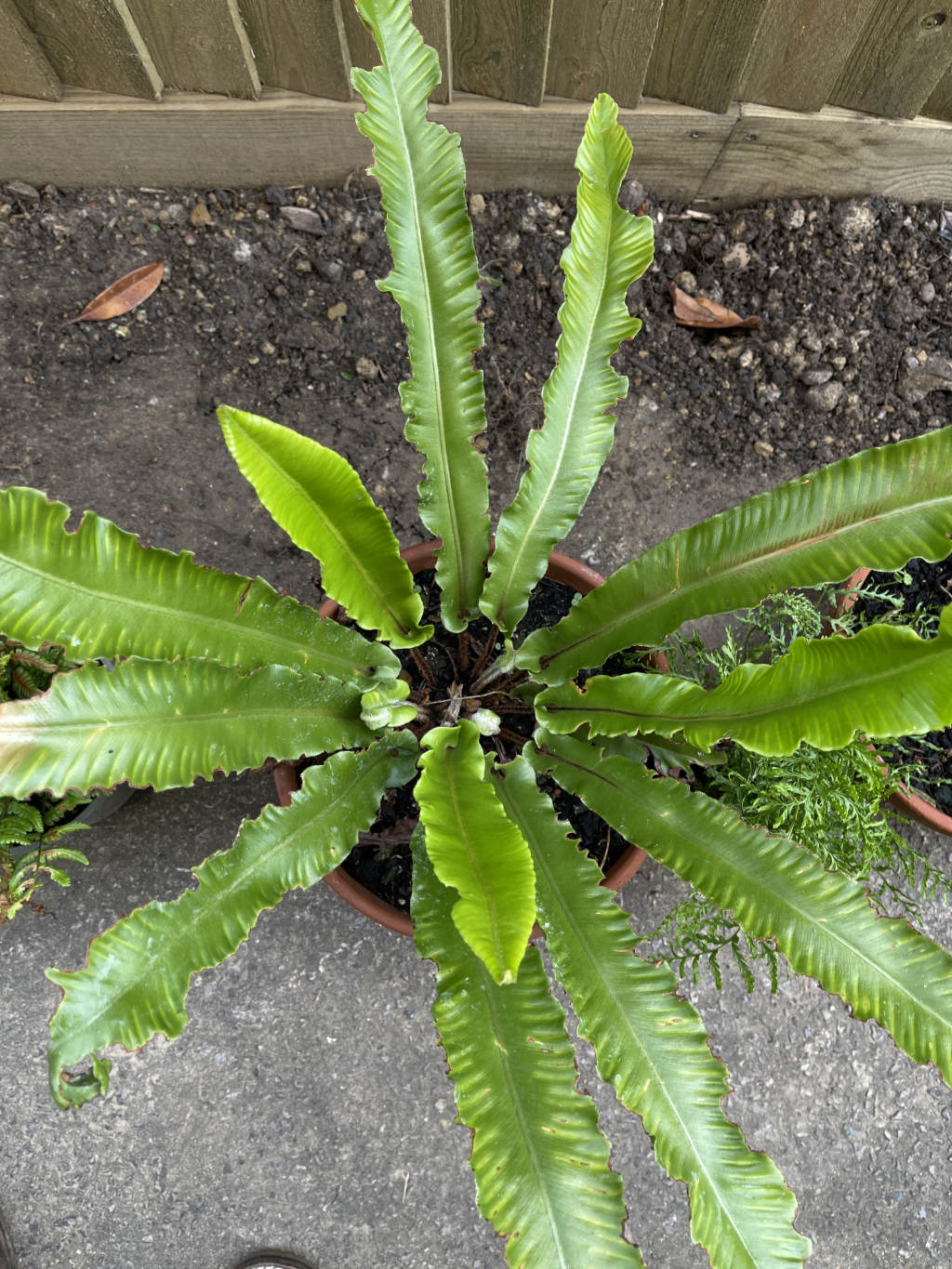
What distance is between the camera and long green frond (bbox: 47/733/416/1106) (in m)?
0.86

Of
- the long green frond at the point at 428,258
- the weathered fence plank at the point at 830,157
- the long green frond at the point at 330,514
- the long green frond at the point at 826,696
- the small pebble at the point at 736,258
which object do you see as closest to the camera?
the long green frond at the point at 826,696

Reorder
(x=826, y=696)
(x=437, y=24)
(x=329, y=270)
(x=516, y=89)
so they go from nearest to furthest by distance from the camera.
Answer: (x=826, y=696)
(x=437, y=24)
(x=516, y=89)
(x=329, y=270)

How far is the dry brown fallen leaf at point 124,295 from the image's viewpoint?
1.64 meters

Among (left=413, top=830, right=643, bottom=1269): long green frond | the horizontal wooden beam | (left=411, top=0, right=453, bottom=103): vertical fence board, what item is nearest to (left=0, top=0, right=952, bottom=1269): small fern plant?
(left=413, top=830, right=643, bottom=1269): long green frond

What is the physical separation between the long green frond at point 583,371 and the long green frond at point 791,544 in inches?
4.7

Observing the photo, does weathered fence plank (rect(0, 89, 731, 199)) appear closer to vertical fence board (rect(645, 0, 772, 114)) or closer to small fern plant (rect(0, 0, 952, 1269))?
vertical fence board (rect(645, 0, 772, 114))

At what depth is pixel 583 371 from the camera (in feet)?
3.49

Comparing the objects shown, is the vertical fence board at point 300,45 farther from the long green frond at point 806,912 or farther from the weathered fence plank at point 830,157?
the long green frond at point 806,912

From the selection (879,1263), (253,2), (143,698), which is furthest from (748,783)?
(253,2)

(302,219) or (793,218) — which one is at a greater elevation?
(793,218)

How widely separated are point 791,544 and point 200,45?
1322mm

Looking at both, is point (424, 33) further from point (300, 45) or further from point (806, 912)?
point (806, 912)

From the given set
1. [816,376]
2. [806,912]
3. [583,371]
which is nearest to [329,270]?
[583,371]

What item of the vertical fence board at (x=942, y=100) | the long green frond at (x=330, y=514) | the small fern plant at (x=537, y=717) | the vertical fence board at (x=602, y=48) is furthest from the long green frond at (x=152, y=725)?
the vertical fence board at (x=942, y=100)
